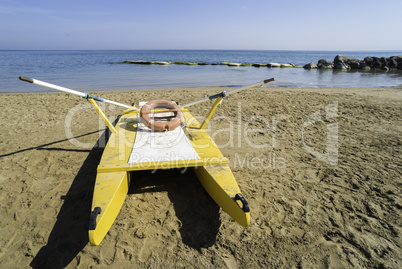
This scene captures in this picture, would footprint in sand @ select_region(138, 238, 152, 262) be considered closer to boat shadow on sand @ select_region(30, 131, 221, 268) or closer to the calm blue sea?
boat shadow on sand @ select_region(30, 131, 221, 268)

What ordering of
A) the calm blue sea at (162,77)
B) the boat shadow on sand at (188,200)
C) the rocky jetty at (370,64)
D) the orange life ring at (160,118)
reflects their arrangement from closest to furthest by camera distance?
1. the boat shadow on sand at (188,200)
2. the orange life ring at (160,118)
3. the calm blue sea at (162,77)
4. the rocky jetty at (370,64)

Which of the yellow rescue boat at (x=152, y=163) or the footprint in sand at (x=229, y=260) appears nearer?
the footprint in sand at (x=229, y=260)

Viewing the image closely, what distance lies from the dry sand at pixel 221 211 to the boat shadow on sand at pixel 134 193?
0.6 inches


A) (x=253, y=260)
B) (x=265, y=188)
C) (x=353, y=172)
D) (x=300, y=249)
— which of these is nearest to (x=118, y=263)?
(x=253, y=260)

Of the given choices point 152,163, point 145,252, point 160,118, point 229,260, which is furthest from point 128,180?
point 160,118

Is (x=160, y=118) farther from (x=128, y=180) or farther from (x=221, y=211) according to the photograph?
(x=221, y=211)

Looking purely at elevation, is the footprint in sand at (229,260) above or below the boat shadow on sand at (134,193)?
below

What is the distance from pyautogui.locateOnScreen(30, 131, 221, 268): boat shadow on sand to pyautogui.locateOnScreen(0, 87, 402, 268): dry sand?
0.02 metres

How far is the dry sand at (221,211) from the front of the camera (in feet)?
8.40

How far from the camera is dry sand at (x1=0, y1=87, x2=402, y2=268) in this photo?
256cm

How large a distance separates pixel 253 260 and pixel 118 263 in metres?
1.59

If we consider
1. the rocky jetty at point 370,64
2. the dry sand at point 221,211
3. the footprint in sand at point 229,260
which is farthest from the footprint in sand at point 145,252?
the rocky jetty at point 370,64

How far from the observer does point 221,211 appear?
3229 mm

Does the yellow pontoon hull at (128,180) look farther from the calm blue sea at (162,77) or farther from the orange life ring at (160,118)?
the calm blue sea at (162,77)
